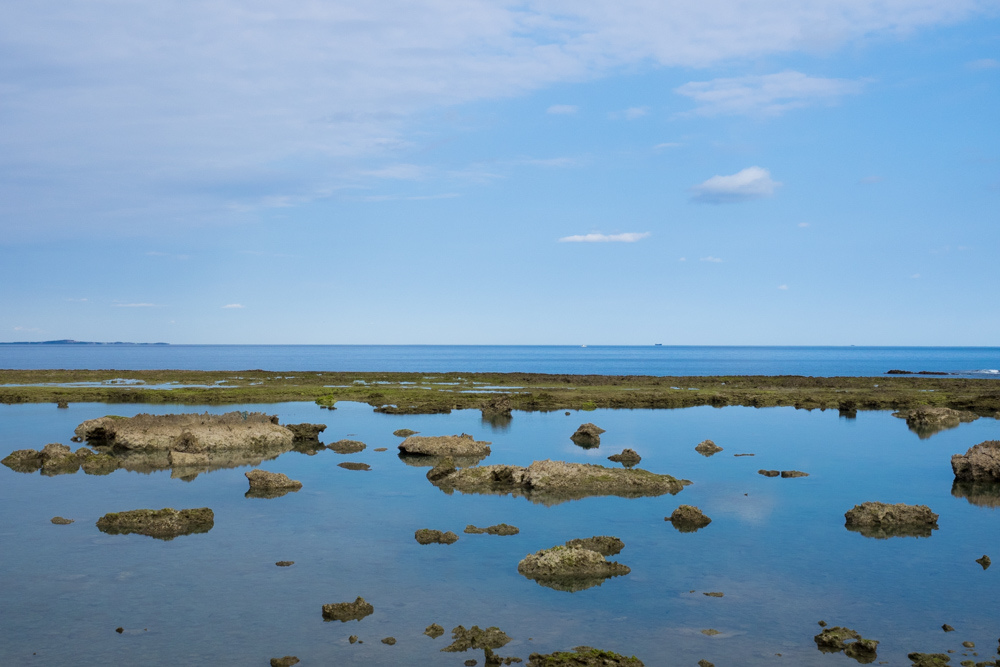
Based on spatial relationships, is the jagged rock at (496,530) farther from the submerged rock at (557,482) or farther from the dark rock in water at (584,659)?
the dark rock in water at (584,659)

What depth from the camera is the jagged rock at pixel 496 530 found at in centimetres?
2564

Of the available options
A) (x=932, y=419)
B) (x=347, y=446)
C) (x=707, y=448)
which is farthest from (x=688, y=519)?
(x=932, y=419)

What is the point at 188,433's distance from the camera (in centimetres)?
4203

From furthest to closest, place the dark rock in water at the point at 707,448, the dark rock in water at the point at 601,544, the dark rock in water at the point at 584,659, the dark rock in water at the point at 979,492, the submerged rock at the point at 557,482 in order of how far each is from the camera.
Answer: the dark rock in water at the point at 707,448 → the dark rock in water at the point at 979,492 → the submerged rock at the point at 557,482 → the dark rock in water at the point at 601,544 → the dark rock in water at the point at 584,659

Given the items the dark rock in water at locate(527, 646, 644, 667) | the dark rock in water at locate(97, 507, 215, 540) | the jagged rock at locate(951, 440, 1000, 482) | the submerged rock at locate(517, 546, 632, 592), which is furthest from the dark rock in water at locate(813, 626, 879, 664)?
the jagged rock at locate(951, 440, 1000, 482)

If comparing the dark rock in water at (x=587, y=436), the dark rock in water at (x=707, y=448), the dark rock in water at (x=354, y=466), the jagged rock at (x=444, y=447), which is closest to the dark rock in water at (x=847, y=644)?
the dark rock in water at (x=354, y=466)

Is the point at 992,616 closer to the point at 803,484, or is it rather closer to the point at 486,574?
the point at 486,574

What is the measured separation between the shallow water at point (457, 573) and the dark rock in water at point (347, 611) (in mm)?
284

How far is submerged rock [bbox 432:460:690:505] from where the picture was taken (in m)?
32.4

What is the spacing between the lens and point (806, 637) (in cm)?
1683

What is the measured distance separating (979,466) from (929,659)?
25954 mm

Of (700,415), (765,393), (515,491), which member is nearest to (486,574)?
(515,491)

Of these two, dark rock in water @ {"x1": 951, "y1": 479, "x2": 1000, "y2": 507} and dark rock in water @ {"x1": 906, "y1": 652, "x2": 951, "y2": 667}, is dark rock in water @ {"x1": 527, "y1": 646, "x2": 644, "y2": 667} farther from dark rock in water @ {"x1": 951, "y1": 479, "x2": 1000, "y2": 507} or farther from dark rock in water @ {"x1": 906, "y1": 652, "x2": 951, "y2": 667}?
dark rock in water @ {"x1": 951, "y1": 479, "x2": 1000, "y2": 507}

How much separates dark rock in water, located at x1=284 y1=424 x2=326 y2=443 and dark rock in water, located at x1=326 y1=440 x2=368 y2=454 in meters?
3.06
